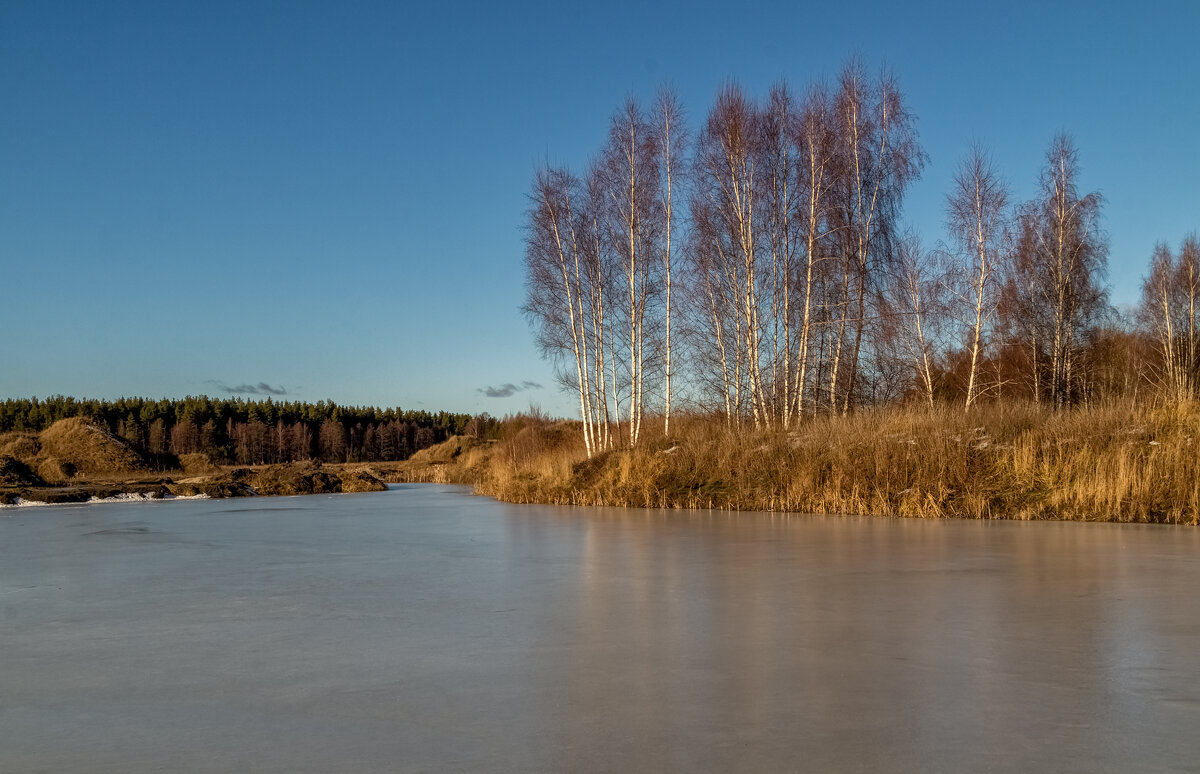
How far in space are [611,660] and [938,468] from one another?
7.47 meters

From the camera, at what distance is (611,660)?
9.66 ft

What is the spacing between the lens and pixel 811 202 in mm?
14656

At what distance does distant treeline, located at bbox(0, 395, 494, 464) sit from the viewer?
5188 centimetres

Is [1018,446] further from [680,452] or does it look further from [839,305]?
[839,305]

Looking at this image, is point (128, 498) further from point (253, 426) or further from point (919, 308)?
point (253, 426)

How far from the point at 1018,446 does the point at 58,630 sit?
893cm

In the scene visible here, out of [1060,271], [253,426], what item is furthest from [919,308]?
[253,426]

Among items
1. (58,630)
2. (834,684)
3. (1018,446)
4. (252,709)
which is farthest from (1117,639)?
(1018,446)

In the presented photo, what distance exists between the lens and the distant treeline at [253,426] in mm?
51875

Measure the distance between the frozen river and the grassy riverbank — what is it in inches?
98.7

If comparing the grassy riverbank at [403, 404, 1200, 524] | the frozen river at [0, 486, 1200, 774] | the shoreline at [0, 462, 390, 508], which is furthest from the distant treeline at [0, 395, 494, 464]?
the frozen river at [0, 486, 1200, 774]

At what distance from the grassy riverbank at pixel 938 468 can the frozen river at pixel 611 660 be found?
2.51m

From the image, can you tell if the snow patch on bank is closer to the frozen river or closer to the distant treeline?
the frozen river

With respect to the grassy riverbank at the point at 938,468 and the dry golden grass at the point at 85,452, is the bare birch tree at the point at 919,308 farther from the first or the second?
the dry golden grass at the point at 85,452
